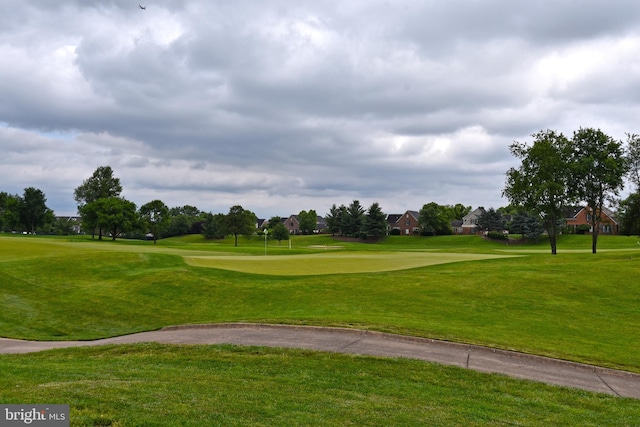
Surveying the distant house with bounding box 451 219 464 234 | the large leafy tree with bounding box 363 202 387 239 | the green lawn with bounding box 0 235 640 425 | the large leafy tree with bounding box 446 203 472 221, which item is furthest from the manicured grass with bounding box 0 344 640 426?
the large leafy tree with bounding box 446 203 472 221

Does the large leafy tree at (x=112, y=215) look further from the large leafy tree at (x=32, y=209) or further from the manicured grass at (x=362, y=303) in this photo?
the manicured grass at (x=362, y=303)

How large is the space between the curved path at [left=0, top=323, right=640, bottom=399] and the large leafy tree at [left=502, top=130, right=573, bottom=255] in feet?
138

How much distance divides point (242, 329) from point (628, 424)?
1007 centimetres

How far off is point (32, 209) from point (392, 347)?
122 m

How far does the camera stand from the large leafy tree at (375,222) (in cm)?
10850

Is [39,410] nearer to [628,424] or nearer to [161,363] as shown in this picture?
[161,363]

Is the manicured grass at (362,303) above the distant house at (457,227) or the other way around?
the other way around

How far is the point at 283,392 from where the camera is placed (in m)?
7.97

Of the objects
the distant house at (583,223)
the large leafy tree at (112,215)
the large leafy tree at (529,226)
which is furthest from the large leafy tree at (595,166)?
the large leafy tree at (112,215)

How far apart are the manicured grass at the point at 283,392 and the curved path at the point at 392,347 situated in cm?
77

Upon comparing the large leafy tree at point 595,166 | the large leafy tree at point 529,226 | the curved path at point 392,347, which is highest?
the large leafy tree at point 595,166

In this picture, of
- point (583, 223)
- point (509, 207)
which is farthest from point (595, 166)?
point (583, 223)

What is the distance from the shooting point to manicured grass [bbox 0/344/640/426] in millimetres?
6559

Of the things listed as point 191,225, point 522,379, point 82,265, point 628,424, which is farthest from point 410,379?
point 191,225
